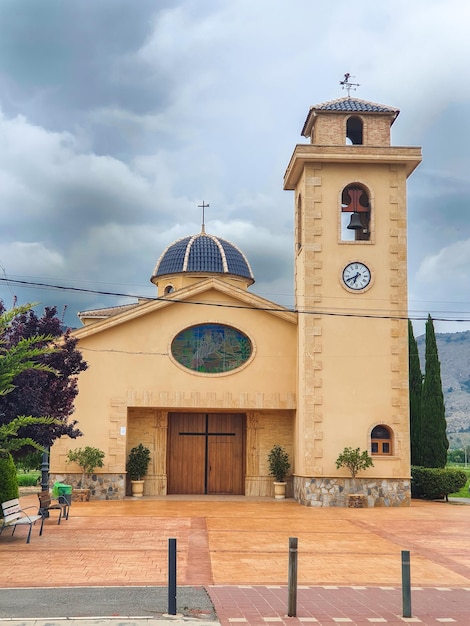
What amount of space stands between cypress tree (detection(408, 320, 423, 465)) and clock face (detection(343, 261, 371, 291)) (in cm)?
647

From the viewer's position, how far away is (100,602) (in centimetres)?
995

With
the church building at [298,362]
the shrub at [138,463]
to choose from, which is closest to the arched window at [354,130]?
the church building at [298,362]

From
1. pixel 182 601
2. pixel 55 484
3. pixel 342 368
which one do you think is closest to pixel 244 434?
pixel 342 368

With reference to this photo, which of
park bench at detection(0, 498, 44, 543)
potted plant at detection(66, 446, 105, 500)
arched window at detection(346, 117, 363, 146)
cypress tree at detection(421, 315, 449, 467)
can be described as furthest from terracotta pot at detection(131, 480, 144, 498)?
arched window at detection(346, 117, 363, 146)

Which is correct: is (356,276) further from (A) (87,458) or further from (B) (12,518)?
(B) (12,518)

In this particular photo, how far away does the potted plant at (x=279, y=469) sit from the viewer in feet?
86.4

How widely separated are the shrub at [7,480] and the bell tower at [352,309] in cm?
1037

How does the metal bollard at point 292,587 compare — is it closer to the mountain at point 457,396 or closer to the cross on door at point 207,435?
the cross on door at point 207,435

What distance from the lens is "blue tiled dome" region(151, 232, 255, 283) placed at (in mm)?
34969

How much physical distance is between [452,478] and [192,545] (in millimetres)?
14840

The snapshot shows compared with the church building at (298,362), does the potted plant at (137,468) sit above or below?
below

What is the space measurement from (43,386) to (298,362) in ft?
35.7

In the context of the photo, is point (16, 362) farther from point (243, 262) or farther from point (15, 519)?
point (243, 262)

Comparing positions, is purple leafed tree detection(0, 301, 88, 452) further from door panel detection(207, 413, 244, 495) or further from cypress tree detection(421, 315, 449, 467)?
cypress tree detection(421, 315, 449, 467)
